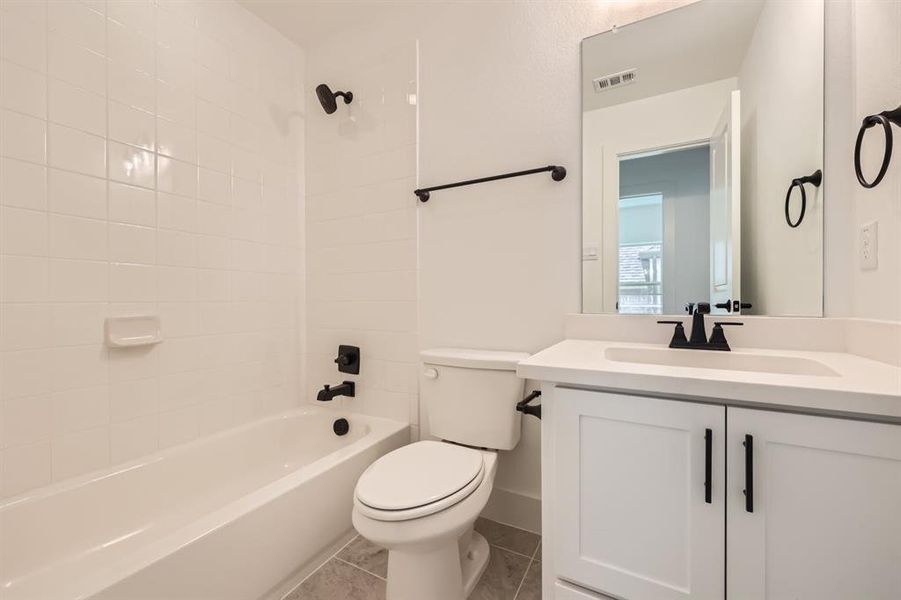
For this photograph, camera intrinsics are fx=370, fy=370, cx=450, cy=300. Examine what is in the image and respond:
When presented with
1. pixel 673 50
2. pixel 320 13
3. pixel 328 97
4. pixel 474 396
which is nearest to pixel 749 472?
pixel 474 396

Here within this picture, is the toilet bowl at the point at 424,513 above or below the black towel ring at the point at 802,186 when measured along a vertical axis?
below

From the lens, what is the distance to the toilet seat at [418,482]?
100 cm

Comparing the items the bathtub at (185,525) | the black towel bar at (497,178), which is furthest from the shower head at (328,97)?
the bathtub at (185,525)

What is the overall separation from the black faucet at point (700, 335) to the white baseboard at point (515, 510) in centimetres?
Answer: 85

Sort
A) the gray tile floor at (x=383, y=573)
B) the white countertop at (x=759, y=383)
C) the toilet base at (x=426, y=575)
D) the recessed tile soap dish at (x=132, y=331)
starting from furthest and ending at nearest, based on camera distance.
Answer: the recessed tile soap dish at (x=132, y=331) < the gray tile floor at (x=383, y=573) < the toilet base at (x=426, y=575) < the white countertop at (x=759, y=383)

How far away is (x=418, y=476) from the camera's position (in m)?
1.13

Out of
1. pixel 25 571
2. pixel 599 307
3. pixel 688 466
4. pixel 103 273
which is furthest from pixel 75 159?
pixel 688 466

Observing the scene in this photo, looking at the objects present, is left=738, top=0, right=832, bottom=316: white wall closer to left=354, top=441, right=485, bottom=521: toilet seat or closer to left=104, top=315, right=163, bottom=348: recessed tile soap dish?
left=354, top=441, right=485, bottom=521: toilet seat

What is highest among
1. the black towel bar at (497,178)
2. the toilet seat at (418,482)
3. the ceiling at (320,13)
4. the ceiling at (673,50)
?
the ceiling at (320,13)

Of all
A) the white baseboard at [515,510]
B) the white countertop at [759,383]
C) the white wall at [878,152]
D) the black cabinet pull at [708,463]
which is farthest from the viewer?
the white baseboard at [515,510]

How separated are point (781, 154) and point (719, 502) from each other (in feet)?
3.63

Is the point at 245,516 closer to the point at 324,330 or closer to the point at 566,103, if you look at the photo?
→ the point at 324,330

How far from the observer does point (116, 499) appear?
1.32 metres

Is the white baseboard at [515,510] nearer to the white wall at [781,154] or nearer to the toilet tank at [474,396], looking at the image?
the toilet tank at [474,396]
